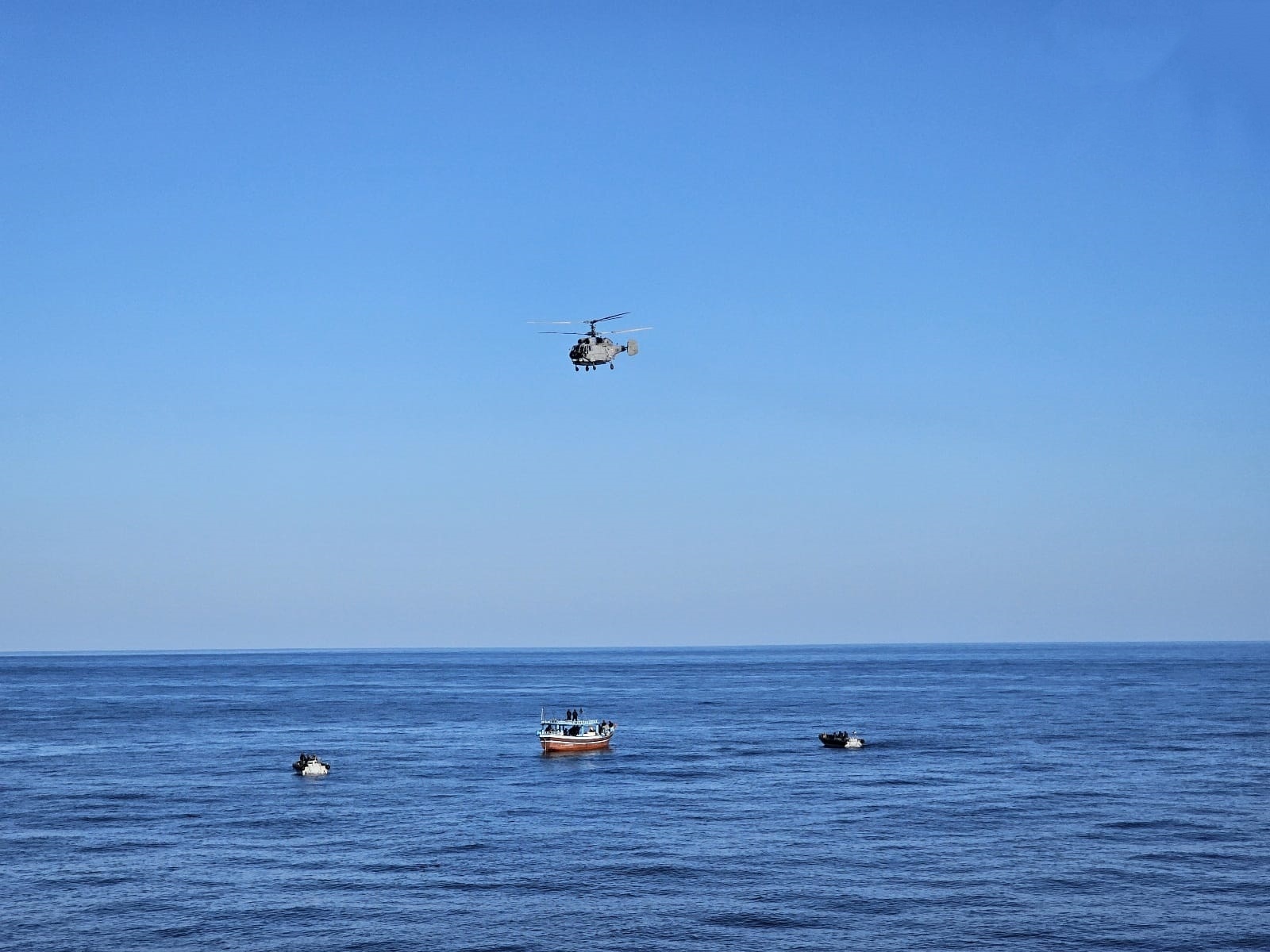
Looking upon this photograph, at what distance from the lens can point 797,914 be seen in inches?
2341

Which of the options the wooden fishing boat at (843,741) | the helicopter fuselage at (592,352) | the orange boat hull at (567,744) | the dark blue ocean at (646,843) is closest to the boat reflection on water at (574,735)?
the orange boat hull at (567,744)

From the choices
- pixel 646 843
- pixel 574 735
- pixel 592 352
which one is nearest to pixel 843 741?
pixel 574 735

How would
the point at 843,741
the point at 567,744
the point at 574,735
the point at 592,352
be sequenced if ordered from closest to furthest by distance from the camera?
the point at 592,352 → the point at 567,744 → the point at 574,735 → the point at 843,741

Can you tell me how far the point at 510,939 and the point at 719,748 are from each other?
228 ft

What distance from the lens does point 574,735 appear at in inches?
4744

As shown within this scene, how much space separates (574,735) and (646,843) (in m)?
44.7

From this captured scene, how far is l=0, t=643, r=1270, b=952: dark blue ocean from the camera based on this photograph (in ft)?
189

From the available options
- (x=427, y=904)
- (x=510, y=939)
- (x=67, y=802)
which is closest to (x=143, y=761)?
(x=67, y=802)

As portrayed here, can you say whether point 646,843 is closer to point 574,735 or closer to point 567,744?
point 567,744

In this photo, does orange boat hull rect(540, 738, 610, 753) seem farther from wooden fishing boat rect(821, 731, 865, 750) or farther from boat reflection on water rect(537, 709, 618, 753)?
wooden fishing boat rect(821, 731, 865, 750)

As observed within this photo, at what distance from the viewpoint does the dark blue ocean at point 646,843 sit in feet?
Answer: 189

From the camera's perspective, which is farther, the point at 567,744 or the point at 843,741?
the point at 843,741

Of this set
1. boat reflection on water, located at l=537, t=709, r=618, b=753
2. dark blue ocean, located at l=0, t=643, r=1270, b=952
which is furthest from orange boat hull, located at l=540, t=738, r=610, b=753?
dark blue ocean, located at l=0, t=643, r=1270, b=952

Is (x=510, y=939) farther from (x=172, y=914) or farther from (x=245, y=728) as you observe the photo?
(x=245, y=728)
